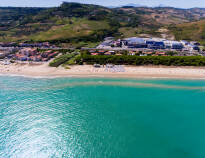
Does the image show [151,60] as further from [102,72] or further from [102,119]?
[102,119]

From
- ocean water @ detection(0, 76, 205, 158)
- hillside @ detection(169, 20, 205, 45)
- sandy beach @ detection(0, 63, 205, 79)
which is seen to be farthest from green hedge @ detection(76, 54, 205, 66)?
hillside @ detection(169, 20, 205, 45)

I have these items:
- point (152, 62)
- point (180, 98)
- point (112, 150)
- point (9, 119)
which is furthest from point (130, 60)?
point (9, 119)

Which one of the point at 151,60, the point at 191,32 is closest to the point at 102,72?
the point at 151,60

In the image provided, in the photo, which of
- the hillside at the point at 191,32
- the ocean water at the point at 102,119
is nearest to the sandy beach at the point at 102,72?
the ocean water at the point at 102,119

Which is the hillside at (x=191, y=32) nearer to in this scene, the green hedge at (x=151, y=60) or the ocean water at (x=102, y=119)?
the green hedge at (x=151, y=60)

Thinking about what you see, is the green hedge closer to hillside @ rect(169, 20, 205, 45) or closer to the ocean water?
the ocean water
